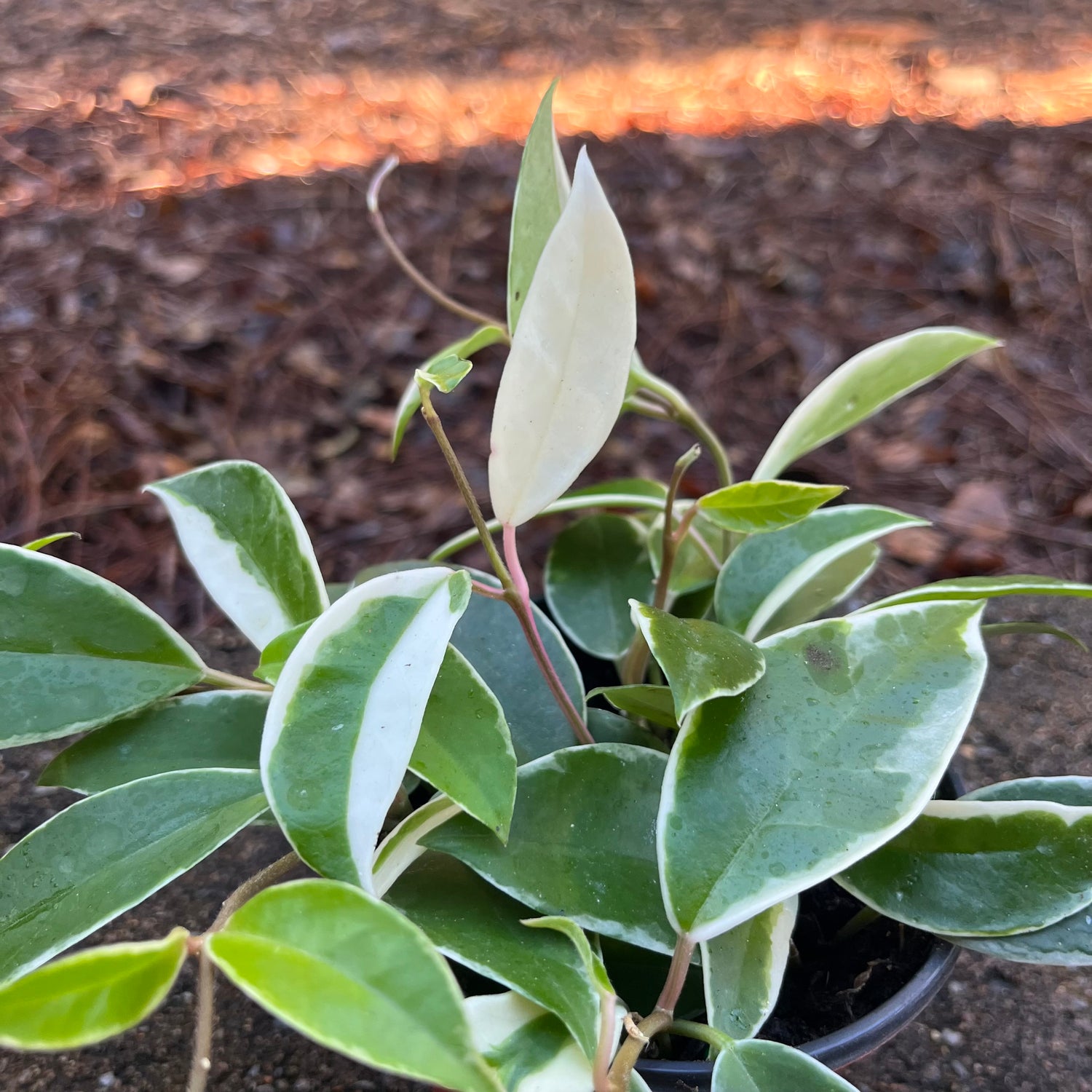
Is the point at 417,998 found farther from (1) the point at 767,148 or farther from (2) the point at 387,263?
(1) the point at 767,148

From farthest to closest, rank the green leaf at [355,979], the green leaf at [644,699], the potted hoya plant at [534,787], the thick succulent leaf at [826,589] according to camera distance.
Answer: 1. the thick succulent leaf at [826,589]
2. the green leaf at [644,699]
3. the potted hoya plant at [534,787]
4. the green leaf at [355,979]

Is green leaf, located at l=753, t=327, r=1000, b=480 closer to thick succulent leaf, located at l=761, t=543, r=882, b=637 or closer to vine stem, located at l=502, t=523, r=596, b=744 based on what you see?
thick succulent leaf, located at l=761, t=543, r=882, b=637

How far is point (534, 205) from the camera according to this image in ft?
1.52

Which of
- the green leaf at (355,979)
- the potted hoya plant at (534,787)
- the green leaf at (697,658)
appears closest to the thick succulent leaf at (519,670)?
the potted hoya plant at (534,787)

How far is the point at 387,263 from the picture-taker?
1.58 m

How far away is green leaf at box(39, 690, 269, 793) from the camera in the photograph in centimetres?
47

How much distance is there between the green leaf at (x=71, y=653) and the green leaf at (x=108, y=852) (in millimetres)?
47

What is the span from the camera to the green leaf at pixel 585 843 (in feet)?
1.30

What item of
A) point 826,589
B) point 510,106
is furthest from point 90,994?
point 510,106

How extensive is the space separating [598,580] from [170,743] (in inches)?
12.3

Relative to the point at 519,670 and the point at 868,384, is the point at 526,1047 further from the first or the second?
the point at 868,384

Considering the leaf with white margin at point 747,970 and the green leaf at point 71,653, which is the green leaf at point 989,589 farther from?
the green leaf at point 71,653

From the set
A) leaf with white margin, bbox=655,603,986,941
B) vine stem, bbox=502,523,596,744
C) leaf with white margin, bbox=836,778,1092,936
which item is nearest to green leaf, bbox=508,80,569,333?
vine stem, bbox=502,523,596,744

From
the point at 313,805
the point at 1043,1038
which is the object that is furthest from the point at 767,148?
the point at 313,805
